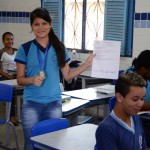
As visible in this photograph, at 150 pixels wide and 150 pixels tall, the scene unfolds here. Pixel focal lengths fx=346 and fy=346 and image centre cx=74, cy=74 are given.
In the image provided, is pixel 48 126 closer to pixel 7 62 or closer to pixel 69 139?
pixel 69 139

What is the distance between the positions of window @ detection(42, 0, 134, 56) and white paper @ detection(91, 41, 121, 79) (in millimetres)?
2757

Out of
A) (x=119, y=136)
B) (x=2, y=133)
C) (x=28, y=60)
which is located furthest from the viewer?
(x=2, y=133)

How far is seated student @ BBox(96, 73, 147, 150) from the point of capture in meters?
1.72

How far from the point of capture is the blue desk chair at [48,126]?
2.48 m

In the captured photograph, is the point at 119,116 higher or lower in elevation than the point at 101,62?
lower

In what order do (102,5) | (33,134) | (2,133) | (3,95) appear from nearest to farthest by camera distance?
(33,134) → (3,95) → (2,133) → (102,5)

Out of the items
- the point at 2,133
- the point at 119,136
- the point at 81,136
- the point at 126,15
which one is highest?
the point at 126,15

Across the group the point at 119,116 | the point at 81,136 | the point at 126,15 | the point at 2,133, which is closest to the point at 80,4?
the point at 126,15

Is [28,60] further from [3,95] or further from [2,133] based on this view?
[2,133]

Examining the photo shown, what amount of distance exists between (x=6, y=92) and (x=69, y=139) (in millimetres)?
1743

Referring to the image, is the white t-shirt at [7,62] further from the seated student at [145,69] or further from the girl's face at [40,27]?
the girl's face at [40,27]

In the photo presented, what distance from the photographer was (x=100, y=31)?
6.09 m

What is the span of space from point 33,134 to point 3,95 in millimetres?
1633

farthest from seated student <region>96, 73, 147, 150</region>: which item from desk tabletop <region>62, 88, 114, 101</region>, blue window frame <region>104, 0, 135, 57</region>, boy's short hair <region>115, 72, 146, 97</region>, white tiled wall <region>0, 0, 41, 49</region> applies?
white tiled wall <region>0, 0, 41, 49</region>
